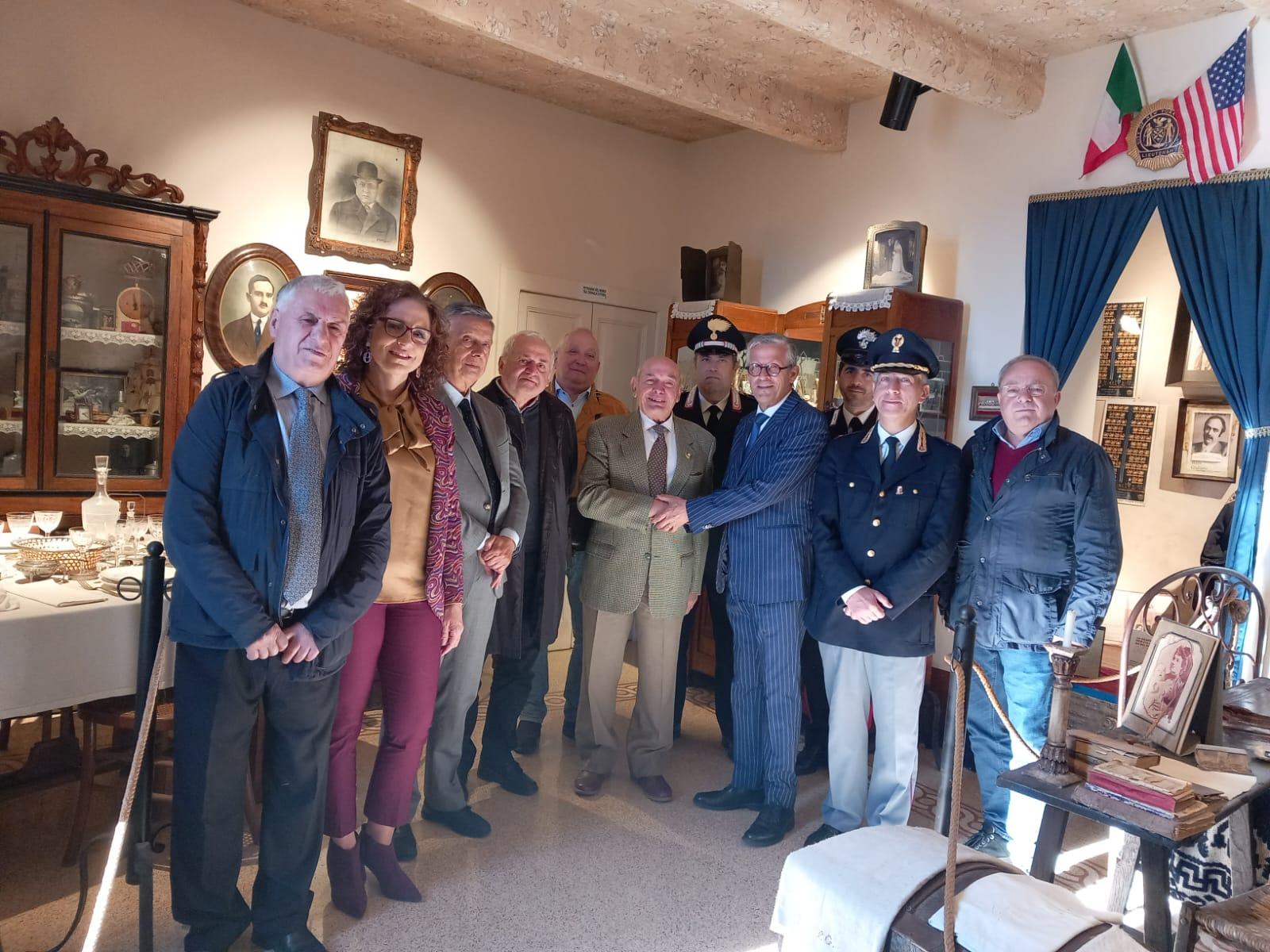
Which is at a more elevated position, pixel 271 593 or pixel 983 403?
pixel 983 403

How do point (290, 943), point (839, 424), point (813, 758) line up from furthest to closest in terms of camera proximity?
point (813, 758) → point (839, 424) → point (290, 943)

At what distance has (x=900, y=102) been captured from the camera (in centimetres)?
459

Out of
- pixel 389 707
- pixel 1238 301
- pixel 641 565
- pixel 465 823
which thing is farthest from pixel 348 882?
pixel 1238 301

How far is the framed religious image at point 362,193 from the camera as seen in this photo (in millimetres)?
4926

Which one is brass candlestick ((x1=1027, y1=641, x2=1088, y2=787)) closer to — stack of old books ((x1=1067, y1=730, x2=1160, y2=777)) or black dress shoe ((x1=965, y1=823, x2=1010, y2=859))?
stack of old books ((x1=1067, y1=730, x2=1160, y2=777))

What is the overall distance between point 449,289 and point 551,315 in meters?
0.77

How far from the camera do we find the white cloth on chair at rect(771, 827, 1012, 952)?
66.1 inches

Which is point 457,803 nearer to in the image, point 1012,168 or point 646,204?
point 1012,168

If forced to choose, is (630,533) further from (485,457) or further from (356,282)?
(356,282)

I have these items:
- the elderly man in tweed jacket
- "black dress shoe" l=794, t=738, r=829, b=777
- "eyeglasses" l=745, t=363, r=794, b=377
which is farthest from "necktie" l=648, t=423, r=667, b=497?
"black dress shoe" l=794, t=738, r=829, b=777

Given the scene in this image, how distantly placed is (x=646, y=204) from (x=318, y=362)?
4.66 metres

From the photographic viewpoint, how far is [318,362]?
6.89 ft

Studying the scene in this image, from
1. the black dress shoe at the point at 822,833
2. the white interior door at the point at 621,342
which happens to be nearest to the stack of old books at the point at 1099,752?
the black dress shoe at the point at 822,833

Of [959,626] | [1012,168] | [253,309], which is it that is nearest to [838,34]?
[1012,168]
